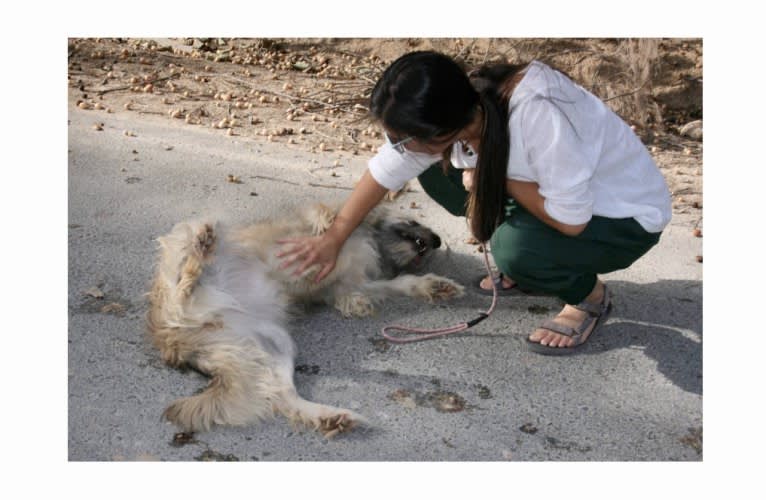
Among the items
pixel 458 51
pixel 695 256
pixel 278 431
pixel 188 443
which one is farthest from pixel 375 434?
pixel 458 51

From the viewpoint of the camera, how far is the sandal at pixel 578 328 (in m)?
3.65

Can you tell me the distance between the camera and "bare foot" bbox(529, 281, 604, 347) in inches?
144

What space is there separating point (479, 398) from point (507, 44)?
14.5 ft

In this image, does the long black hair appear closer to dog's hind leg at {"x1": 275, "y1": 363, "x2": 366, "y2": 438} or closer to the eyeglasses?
the eyeglasses

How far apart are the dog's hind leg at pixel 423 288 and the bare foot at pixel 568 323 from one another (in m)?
0.62

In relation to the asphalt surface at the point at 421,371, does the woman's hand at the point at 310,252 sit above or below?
above

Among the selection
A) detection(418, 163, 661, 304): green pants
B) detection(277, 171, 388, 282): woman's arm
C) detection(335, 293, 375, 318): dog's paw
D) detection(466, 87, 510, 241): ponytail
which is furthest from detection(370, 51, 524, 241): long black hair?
detection(335, 293, 375, 318): dog's paw

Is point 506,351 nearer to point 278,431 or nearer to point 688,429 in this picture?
point 688,429

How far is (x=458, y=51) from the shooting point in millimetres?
6973

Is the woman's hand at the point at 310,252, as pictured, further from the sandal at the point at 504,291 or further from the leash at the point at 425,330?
the sandal at the point at 504,291

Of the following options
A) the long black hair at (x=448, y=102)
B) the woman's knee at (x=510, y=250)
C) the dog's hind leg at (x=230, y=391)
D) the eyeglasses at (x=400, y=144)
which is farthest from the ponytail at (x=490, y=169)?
the dog's hind leg at (x=230, y=391)

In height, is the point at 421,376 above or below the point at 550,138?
below

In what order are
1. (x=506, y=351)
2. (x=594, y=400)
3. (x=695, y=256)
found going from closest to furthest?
1. (x=594, y=400)
2. (x=506, y=351)
3. (x=695, y=256)

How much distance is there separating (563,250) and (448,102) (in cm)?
101
